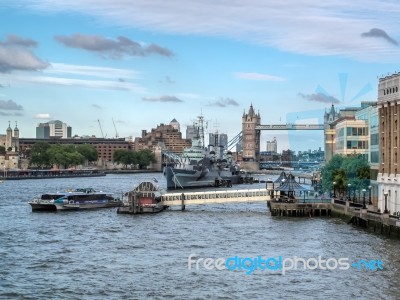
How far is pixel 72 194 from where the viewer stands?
91.0 meters

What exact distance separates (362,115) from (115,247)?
2065 inches

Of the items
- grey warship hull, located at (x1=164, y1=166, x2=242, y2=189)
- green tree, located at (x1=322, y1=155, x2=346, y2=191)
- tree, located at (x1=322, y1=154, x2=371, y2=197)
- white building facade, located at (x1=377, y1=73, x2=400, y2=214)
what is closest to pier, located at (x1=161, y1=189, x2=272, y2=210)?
tree, located at (x1=322, y1=154, x2=371, y2=197)

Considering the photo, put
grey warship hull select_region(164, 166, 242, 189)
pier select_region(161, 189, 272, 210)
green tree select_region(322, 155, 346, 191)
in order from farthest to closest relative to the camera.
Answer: grey warship hull select_region(164, 166, 242, 189)
green tree select_region(322, 155, 346, 191)
pier select_region(161, 189, 272, 210)

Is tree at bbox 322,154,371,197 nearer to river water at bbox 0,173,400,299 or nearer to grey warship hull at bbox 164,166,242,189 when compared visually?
river water at bbox 0,173,400,299

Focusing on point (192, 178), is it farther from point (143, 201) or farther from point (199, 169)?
point (143, 201)

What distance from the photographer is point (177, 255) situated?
167 ft

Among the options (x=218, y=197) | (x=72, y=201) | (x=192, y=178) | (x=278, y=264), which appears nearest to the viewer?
(x=278, y=264)

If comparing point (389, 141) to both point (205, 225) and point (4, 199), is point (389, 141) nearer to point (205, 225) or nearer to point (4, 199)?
point (205, 225)

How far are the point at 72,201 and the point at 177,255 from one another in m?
41.0

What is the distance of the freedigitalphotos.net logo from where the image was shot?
45.4 meters

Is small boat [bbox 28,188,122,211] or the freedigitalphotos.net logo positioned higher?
small boat [bbox 28,188,122,211]

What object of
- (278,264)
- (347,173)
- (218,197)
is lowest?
(278,264)

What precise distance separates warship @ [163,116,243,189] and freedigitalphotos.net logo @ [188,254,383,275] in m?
101

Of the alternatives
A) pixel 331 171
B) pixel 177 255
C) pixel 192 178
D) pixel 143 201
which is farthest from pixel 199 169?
pixel 177 255
